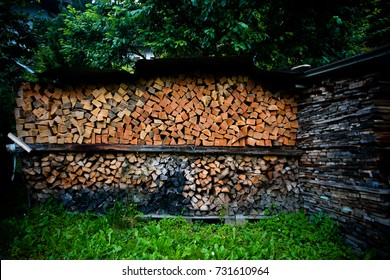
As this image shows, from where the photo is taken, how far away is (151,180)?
3736 mm

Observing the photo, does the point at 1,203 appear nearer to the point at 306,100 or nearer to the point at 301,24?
the point at 306,100

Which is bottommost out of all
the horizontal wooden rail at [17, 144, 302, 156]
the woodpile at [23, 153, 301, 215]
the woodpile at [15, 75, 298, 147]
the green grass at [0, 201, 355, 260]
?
the green grass at [0, 201, 355, 260]

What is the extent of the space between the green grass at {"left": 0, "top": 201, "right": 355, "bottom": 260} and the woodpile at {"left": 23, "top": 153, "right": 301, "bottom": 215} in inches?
10.8

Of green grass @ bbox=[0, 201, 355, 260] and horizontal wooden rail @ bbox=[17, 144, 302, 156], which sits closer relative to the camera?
green grass @ bbox=[0, 201, 355, 260]

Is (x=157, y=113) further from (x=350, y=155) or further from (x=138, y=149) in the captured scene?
(x=350, y=155)

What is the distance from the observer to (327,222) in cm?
325

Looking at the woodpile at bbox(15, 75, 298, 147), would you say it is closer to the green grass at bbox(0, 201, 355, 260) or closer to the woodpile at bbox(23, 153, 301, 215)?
the woodpile at bbox(23, 153, 301, 215)

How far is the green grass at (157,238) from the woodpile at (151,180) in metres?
0.27

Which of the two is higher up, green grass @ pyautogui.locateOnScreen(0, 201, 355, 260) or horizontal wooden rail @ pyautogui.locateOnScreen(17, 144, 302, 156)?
horizontal wooden rail @ pyautogui.locateOnScreen(17, 144, 302, 156)

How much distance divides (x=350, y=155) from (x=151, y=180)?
3224 millimetres

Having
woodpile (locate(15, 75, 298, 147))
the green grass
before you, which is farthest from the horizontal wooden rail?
the green grass

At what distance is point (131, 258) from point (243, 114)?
114 inches

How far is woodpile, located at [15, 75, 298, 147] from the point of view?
146 inches

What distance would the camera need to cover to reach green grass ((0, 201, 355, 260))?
9.05 feet
